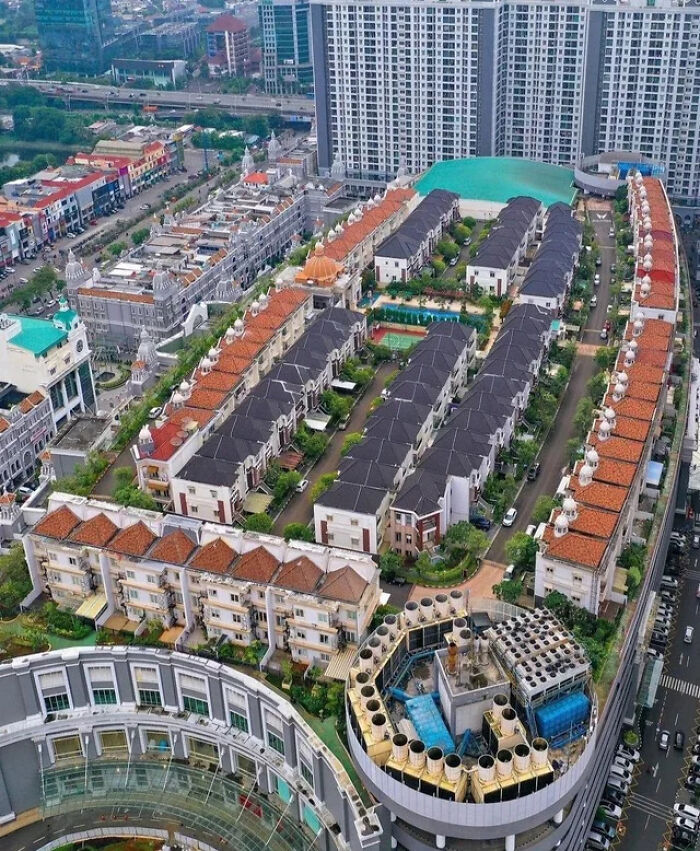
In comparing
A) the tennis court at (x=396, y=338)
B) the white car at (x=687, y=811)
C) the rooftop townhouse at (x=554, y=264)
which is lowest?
the white car at (x=687, y=811)

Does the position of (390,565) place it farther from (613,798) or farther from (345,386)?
(345,386)

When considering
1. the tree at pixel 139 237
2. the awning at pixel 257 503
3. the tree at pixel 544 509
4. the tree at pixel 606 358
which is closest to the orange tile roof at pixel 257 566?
the awning at pixel 257 503

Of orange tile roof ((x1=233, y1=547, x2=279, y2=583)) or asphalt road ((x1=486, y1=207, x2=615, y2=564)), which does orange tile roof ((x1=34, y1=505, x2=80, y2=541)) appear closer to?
orange tile roof ((x1=233, y1=547, x2=279, y2=583))

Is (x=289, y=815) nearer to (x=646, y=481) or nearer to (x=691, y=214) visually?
(x=646, y=481)

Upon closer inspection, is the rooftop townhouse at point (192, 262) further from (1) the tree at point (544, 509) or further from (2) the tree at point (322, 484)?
(1) the tree at point (544, 509)

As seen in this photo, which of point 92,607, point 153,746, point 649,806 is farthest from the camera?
point 92,607

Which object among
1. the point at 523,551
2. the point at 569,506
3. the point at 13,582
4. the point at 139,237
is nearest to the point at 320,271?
the point at 523,551
